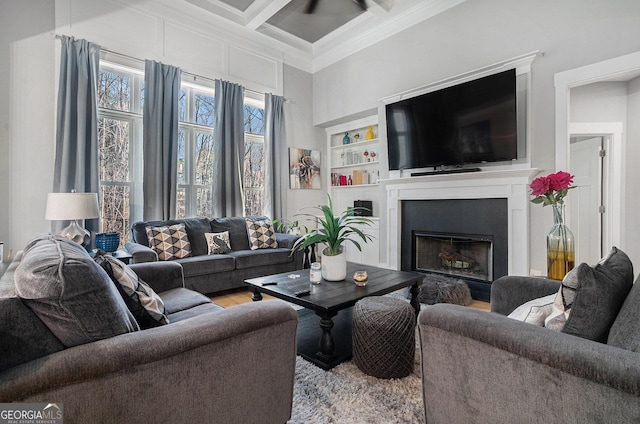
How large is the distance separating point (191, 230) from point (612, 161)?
16.4 ft

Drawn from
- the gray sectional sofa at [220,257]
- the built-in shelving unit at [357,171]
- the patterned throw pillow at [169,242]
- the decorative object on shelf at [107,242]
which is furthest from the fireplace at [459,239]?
the decorative object on shelf at [107,242]

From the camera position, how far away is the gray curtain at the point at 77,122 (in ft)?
10.9

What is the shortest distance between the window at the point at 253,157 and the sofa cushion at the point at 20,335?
4.18 m

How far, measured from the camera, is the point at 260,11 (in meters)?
4.18

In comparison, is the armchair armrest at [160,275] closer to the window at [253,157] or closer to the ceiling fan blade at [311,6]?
the window at [253,157]

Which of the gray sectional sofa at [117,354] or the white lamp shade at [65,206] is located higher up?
the white lamp shade at [65,206]

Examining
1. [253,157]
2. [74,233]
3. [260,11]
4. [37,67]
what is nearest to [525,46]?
[260,11]

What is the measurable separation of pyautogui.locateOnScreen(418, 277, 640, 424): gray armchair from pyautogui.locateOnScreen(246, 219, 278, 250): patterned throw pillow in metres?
3.19

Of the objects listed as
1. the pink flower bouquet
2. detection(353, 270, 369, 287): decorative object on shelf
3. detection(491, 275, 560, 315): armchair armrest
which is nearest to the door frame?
the pink flower bouquet

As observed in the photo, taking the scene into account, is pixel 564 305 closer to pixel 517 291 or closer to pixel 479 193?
pixel 517 291

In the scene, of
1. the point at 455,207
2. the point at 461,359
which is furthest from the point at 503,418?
the point at 455,207

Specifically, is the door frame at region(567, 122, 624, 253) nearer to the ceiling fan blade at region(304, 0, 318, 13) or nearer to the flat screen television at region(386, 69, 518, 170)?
the flat screen television at region(386, 69, 518, 170)

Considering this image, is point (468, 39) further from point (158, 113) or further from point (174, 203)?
point (174, 203)

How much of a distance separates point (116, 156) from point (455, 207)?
4.17m
